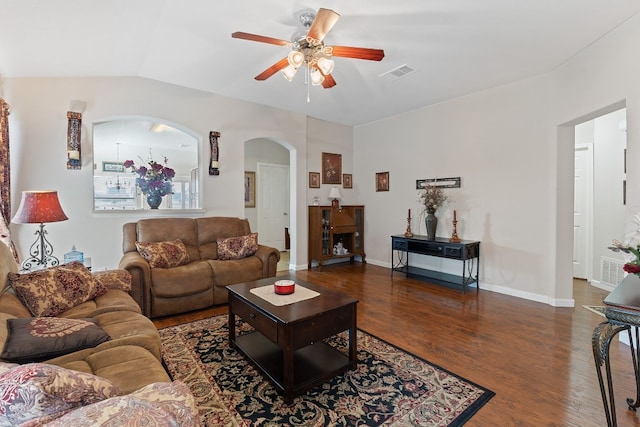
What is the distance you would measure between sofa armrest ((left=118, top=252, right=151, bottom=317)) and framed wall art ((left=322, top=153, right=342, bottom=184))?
3552 millimetres

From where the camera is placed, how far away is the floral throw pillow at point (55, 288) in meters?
1.96

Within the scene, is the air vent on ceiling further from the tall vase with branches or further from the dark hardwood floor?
the dark hardwood floor

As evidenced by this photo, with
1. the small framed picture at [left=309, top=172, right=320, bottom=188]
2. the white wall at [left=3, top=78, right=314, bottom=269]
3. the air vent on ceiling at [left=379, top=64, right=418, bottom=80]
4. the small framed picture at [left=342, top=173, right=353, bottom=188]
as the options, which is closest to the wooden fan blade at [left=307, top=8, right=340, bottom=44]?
the air vent on ceiling at [left=379, top=64, right=418, bottom=80]

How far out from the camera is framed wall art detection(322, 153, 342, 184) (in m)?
5.86

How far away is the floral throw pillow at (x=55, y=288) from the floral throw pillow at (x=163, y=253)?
2.93 ft

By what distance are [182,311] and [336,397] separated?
82.0 inches

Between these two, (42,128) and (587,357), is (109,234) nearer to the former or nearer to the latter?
(42,128)

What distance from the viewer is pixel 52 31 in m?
2.59

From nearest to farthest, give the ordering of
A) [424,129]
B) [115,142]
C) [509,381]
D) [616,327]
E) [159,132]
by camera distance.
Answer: [616,327] < [509,381] < [424,129] < [159,132] < [115,142]

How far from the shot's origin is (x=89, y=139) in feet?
12.1

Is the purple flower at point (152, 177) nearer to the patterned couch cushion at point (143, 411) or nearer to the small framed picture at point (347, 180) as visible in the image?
the small framed picture at point (347, 180)

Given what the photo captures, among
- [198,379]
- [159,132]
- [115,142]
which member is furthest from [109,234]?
[115,142]

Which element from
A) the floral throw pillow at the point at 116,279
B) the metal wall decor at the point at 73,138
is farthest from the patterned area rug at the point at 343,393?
the metal wall decor at the point at 73,138

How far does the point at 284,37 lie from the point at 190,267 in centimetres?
260
